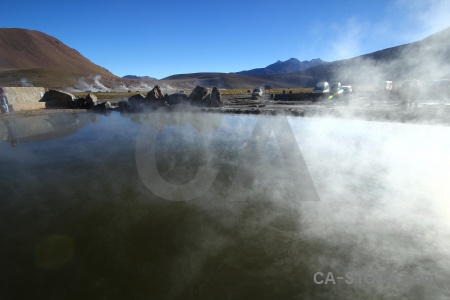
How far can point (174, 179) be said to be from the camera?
584 cm

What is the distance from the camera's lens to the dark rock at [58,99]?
77.3ft

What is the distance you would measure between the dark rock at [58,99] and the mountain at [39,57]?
5244 centimetres

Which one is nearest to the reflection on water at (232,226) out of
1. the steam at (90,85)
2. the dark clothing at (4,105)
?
the dark clothing at (4,105)

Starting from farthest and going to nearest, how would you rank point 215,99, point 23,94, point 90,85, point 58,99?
1. point 90,85
2. point 58,99
3. point 215,99
4. point 23,94

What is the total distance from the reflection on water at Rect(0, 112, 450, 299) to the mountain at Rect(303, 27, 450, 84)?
37678 mm

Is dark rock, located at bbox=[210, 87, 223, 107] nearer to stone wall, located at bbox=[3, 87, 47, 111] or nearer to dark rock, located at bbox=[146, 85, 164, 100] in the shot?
dark rock, located at bbox=[146, 85, 164, 100]

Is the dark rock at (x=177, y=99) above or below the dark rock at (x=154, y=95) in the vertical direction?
below

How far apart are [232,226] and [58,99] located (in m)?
26.2

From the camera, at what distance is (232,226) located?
151 inches

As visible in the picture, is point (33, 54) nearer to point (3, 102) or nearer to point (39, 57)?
point (39, 57)

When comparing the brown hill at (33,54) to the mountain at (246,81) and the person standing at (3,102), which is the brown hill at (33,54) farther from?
the person standing at (3,102)

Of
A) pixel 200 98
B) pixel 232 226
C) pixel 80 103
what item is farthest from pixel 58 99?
pixel 232 226

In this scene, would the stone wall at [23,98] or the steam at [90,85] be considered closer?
the stone wall at [23,98]

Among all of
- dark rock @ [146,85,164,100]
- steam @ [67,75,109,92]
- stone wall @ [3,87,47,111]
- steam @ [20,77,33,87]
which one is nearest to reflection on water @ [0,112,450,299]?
stone wall @ [3,87,47,111]
